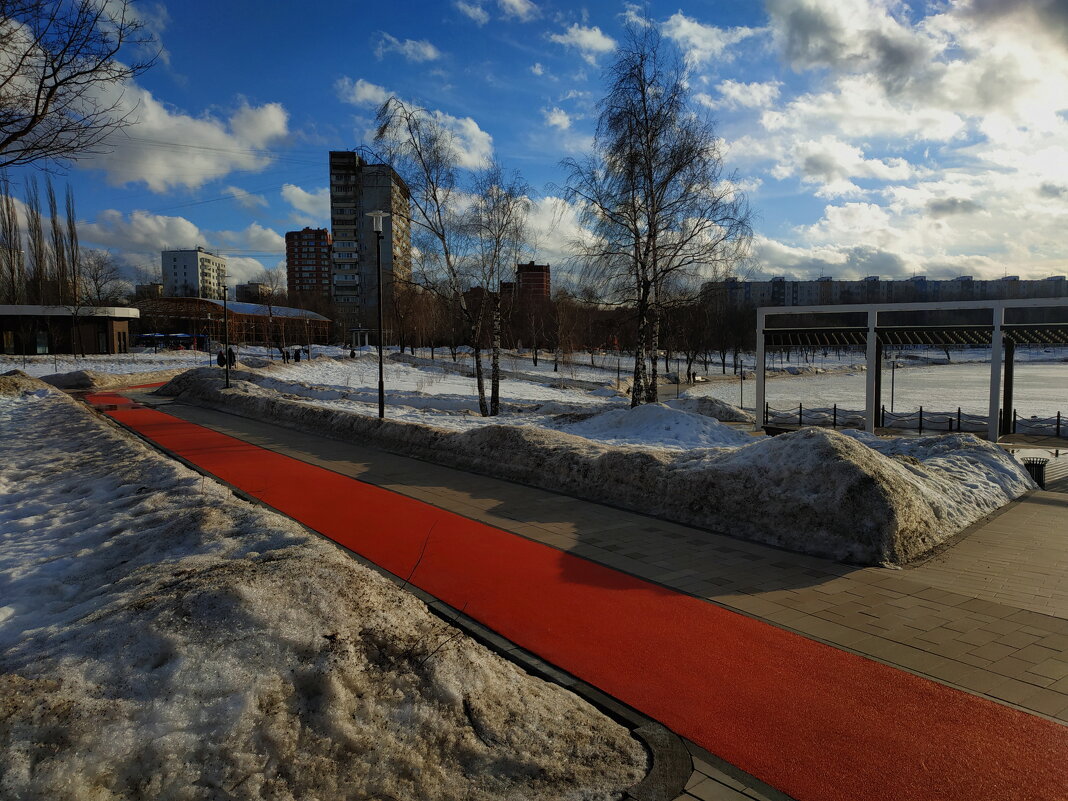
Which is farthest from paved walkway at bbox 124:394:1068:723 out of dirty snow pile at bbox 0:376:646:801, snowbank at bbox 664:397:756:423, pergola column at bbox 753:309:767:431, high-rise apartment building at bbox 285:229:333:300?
high-rise apartment building at bbox 285:229:333:300

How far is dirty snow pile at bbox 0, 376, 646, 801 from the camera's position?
9.24ft

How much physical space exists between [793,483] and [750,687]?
4.01 m

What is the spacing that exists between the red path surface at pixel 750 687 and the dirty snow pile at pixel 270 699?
650 mm

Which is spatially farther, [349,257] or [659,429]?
[349,257]

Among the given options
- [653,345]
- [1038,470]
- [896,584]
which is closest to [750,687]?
[896,584]

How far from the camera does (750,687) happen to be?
4.18 meters

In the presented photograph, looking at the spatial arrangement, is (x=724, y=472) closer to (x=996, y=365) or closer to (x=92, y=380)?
(x=996, y=365)

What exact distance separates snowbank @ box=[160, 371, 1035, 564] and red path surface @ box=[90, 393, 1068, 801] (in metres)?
2.27

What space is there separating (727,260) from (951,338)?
6255mm

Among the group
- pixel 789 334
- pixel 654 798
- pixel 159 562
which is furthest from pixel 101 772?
pixel 789 334

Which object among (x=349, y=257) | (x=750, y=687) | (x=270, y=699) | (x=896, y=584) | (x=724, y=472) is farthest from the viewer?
(x=349, y=257)

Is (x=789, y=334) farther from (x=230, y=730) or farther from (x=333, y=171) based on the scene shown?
(x=333, y=171)

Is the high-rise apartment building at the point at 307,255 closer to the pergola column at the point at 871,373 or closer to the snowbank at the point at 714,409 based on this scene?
the snowbank at the point at 714,409

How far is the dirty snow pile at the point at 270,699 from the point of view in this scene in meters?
2.82
